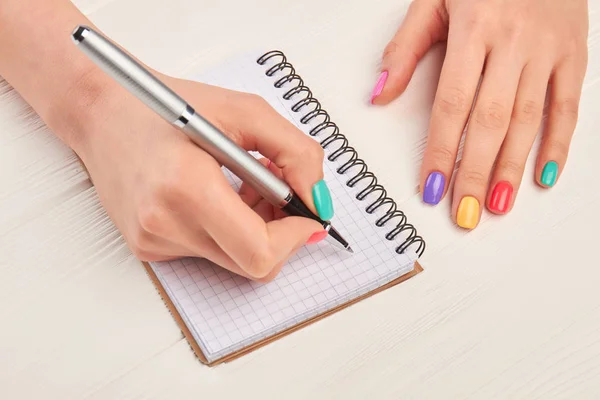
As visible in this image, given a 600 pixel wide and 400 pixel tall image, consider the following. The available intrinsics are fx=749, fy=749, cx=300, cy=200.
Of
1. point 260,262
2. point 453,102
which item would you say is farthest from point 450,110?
point 260,262

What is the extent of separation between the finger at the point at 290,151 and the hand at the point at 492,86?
0.18 meters

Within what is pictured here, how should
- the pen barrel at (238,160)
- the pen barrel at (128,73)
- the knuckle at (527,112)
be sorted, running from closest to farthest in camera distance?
the pen barrel at (128,73), the pen barrel at (238,160), the knuckle at (527,112)

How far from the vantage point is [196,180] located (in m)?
0.68

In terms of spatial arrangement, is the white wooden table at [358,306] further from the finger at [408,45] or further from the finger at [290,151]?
the finger at [290,151]

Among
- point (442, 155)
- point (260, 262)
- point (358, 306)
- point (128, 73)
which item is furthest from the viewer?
point (442, 155)

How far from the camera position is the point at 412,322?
791 millimetres

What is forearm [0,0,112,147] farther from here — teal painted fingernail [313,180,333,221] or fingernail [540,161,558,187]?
fingernail [540,161,558,187]

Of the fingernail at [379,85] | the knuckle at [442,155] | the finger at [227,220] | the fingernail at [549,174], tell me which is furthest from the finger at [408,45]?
the finger at [227,220]

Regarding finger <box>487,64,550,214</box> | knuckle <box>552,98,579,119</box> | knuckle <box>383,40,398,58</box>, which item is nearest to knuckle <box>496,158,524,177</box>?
finger <box>487,64,550,214</box>

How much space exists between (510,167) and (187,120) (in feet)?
1.42

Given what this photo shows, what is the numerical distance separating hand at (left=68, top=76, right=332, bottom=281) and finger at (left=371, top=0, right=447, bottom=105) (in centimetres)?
24

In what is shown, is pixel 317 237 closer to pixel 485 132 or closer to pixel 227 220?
pixel 227 220

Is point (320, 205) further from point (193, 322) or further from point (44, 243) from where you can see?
point (44, 243)

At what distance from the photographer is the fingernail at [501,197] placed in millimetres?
878
